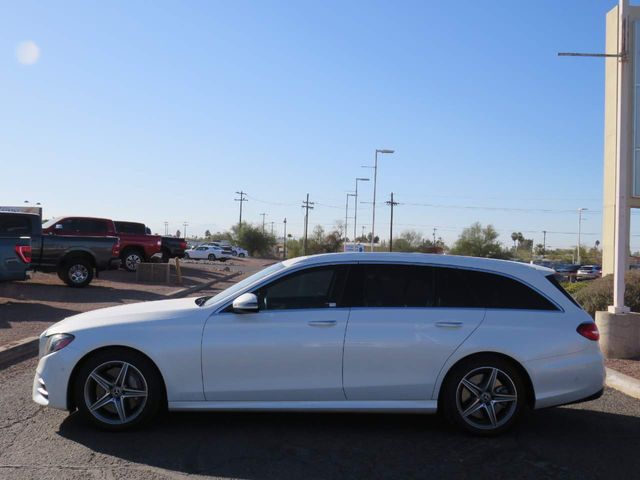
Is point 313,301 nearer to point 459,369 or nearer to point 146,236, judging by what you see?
point 459,369

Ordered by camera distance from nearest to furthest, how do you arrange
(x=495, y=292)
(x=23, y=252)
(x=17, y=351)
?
(x=495, y=292), (x=17, y=351), (x=23, y=252)

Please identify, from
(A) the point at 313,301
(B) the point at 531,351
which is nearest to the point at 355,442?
(A) the point at 313,301

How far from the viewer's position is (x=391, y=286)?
617 centimetres

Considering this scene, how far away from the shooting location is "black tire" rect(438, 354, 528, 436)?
A: 5.95 metres

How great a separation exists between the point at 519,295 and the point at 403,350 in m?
1.24

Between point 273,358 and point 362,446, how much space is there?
105 centimetres

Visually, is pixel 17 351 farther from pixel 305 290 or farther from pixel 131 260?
pixel 131 260

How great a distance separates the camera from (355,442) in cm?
579

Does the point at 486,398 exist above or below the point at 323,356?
below

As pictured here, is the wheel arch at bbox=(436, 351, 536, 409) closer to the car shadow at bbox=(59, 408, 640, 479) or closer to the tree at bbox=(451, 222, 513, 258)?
the car shadow at bbox=(59, 408, 640, 479)

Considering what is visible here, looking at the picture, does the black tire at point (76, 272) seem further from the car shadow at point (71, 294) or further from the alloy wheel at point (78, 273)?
the car shadow at point (71, 294)

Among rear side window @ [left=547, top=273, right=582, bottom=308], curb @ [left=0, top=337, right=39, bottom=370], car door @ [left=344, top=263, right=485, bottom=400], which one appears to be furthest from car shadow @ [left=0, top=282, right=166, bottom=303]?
rear side window @ [left=547, top=273, right=582, bottom=308]

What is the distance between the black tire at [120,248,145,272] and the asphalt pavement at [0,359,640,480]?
2172cm

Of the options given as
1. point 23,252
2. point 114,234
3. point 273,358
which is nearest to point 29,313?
point 23,252
